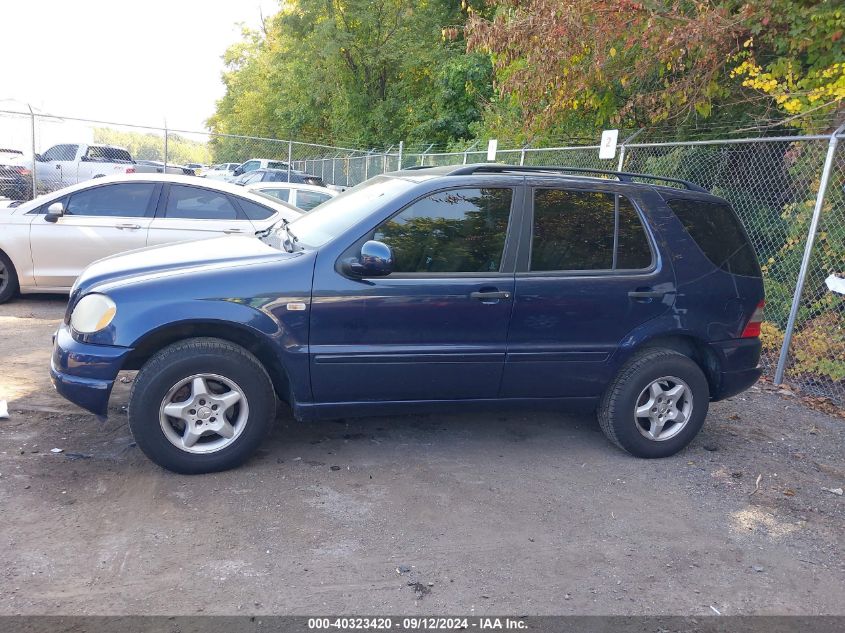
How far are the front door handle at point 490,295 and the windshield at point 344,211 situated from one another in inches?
32.2

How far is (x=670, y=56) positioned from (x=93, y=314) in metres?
7.57

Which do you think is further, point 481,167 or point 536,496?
point 481,167

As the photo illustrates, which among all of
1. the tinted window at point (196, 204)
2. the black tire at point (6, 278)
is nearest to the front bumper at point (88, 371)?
the tinted window at point (196, 204)

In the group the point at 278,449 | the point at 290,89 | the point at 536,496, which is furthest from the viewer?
the point at 290,89

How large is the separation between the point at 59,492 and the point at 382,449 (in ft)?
6.37

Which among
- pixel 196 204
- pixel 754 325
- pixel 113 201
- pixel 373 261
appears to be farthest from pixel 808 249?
pixel 113 201

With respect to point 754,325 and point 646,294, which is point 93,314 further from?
point 754,325

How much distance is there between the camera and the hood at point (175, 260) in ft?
13.4

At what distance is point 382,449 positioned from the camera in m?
4.61

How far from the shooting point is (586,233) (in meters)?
4.55

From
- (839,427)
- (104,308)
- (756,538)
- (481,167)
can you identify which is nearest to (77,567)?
(104,308)

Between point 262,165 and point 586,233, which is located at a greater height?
point 262,165

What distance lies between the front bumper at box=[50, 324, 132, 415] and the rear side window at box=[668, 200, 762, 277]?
379 cm

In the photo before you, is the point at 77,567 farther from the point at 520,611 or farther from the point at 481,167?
the point at 481,167
